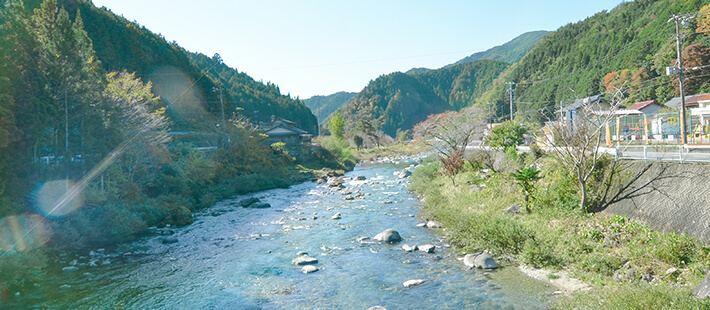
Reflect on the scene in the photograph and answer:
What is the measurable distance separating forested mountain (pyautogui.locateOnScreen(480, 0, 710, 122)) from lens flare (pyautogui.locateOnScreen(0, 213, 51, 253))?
1067 inches

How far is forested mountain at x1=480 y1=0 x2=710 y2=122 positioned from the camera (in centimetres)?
4006

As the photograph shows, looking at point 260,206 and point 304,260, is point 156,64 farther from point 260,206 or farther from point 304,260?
point 304,260

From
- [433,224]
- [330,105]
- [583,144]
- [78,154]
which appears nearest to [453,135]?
[433,224]

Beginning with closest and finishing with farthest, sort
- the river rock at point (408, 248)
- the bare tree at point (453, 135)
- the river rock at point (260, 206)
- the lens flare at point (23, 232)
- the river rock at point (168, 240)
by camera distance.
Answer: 1. the lens flare at point (23, 232)
2. the river rock at point (408, 248)
3. the river rock at point (168, 240)
4. the river rock at point (260, 206)
5. the bare tree at point (453, 135)

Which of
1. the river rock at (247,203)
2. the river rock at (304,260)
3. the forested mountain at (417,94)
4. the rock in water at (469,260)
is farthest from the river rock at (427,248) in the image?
the forested mountain at (417,94)

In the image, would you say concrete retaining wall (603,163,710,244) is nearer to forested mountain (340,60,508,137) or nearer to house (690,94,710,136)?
house (690,94,710,136)

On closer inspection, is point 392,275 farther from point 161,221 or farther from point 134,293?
point 161,221

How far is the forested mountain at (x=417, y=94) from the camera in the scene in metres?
141

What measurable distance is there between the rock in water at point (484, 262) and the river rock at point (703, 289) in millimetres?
4515

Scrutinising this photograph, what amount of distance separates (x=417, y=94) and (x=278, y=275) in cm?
15200

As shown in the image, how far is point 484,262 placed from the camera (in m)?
10.8

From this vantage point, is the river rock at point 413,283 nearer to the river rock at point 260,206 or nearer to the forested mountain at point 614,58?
the river rock at point 260,206

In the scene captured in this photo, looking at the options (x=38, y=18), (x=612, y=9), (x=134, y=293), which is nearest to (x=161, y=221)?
(x=134, y=293)

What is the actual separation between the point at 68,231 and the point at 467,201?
52.6 ft
